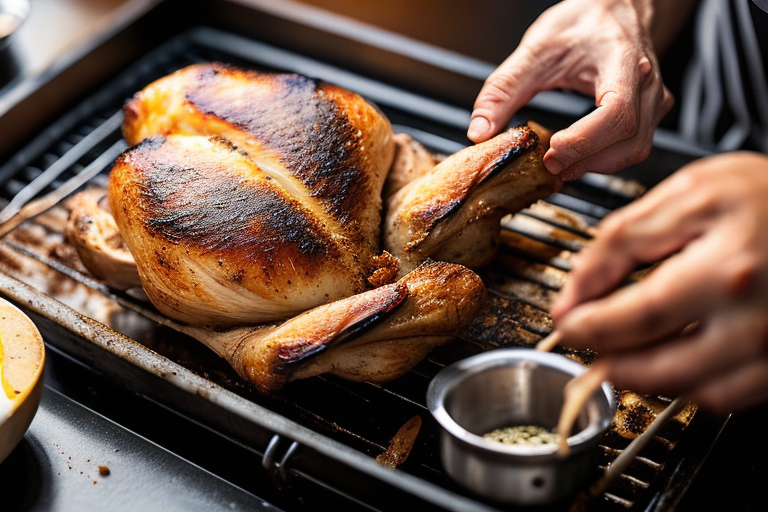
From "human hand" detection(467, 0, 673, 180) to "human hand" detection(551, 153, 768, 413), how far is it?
3.39ft

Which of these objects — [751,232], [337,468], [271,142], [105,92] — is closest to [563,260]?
[271,142]

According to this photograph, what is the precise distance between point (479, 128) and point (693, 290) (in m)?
1.42

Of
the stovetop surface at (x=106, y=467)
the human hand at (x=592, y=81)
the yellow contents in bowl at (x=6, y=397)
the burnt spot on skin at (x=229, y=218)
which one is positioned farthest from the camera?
the human hand at (x=592, y=81)

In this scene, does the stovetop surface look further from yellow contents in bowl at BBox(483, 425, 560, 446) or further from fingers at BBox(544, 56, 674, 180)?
fingers at BBox(544, 56, 674, 180)

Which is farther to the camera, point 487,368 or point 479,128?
point 479,128

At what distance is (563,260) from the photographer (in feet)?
9.82

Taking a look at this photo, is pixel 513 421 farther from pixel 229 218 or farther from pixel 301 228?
pixel 229 218

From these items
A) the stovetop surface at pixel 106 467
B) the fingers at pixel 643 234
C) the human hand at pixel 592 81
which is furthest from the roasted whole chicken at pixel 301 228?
the fingers at pixel 643 234

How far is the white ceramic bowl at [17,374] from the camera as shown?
6.59ft

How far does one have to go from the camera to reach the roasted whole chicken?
228 centimetres

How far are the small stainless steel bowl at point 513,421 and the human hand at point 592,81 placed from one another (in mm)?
738

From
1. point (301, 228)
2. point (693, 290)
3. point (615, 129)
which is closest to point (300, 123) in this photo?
point (301, 228)

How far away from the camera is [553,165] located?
2.56 meters

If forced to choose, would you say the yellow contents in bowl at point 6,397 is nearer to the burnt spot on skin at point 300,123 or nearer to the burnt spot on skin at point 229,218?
the burnt spot on skin at point 229,218
